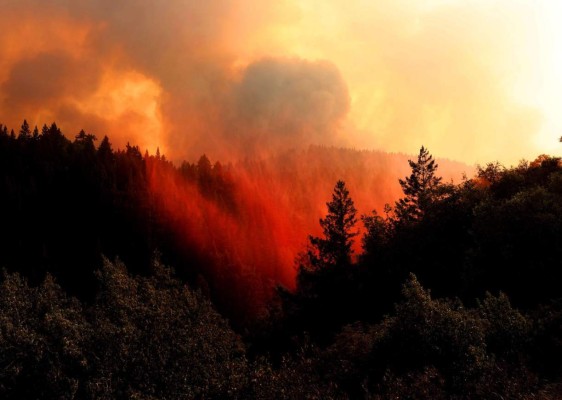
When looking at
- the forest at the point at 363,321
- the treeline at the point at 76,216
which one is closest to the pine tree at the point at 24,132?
the treeline at the point at 76,216

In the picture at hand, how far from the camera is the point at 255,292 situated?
455 feet

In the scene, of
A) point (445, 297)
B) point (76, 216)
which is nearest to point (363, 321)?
point (445, 297)

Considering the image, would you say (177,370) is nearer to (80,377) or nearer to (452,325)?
(80,377)

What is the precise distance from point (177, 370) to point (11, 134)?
20806 cm

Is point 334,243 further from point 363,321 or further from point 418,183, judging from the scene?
point 418,183

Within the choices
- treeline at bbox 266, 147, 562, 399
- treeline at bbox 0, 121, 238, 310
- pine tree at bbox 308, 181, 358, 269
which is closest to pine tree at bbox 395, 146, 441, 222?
treeline at bbox 266, 147, 562, 399

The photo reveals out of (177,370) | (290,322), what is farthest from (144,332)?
(290,322)

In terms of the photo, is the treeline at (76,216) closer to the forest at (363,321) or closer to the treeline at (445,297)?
the forest at (363,321)

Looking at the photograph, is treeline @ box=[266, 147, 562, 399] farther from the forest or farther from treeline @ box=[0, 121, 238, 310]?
treeline @ box=[0, 121, 238, 310]

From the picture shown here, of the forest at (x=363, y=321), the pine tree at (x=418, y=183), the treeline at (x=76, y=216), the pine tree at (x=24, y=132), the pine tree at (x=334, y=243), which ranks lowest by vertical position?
the forest at (x=363, y=321)

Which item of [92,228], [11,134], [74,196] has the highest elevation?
[11,134]

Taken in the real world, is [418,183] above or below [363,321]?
above

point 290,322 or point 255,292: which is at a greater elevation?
point 255,292

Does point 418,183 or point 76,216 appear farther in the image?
point 76,216
